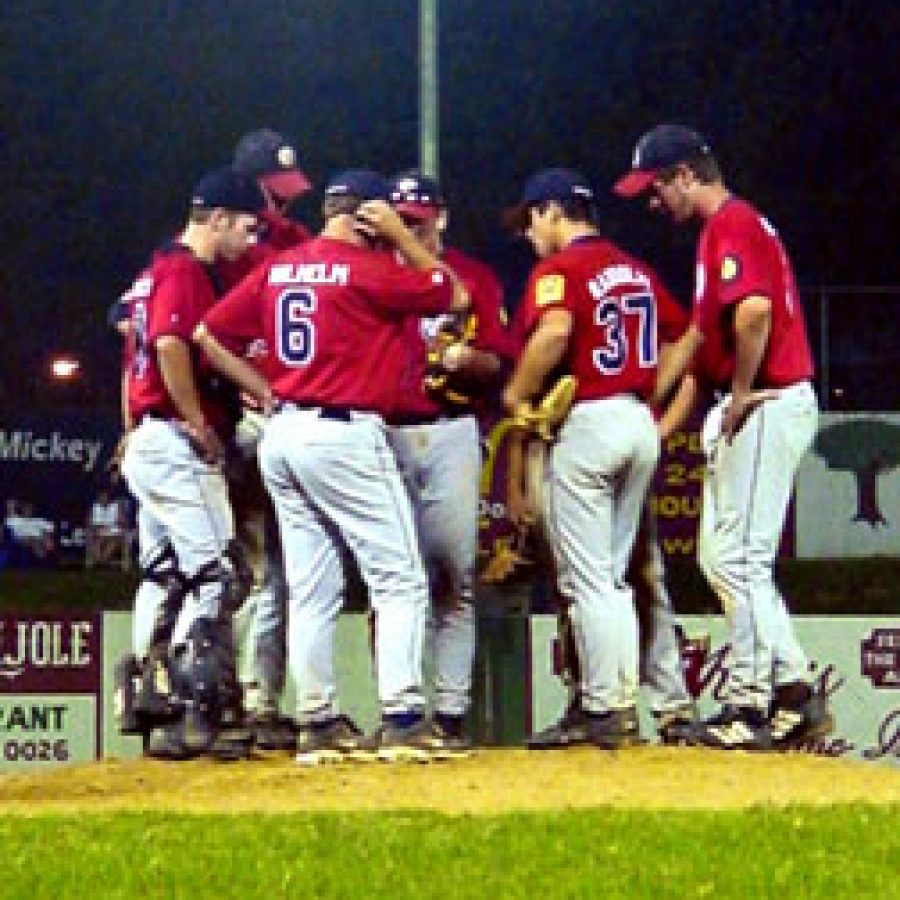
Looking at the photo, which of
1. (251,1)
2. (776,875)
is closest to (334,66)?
(251,1)

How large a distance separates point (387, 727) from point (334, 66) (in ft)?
99.5

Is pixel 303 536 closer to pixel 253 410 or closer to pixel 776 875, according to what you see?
pixel 253 410

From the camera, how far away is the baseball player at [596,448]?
387 inches

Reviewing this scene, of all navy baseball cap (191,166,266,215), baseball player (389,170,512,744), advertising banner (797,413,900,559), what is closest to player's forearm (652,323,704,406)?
baseball player (389,170,512,744)

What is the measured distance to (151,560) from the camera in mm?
10414

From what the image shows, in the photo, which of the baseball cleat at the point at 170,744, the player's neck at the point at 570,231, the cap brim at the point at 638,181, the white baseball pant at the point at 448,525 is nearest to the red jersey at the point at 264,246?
the white baseball pant at the point at 448,525

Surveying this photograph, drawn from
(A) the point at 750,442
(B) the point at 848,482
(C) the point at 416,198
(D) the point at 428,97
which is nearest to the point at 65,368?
(B) the point at 848,482

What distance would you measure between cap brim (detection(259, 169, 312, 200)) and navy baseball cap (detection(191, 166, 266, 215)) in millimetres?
349

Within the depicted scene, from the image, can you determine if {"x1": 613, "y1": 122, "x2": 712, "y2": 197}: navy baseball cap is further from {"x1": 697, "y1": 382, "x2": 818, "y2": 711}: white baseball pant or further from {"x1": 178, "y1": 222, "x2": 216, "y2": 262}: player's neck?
{"x1": 178, "y1": 222, "x2": 216, "y2": 262}: player's neck

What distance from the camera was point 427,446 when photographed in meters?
10.1

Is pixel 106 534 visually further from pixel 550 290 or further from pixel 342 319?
pixel 342 319

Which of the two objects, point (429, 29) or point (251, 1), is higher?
point (251, 1)

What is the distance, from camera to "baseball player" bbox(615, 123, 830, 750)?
9.80m

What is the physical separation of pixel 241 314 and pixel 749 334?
6.24 ft
